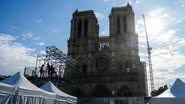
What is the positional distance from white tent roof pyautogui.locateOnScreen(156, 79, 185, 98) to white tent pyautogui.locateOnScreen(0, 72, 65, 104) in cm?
599

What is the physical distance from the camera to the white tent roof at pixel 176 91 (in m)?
9.61

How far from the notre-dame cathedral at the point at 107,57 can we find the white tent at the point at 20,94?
2556cm

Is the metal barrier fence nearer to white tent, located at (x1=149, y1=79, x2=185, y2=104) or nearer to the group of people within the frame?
the group of people

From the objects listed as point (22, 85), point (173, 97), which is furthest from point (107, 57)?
point (22, 85)

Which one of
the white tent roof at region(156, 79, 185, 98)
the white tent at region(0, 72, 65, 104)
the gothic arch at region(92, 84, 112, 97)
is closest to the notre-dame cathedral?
the gothic arch at region(92, 84, 112, 97)

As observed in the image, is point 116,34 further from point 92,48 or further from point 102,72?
point 102,72

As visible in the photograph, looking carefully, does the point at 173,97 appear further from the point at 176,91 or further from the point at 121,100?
the point at 121,100

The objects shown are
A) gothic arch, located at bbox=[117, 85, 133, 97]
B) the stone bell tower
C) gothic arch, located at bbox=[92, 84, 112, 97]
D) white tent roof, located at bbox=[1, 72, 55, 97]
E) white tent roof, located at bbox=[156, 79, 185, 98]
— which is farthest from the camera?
the stone bell tower

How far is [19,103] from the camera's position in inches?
319

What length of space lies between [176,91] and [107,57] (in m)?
30.7

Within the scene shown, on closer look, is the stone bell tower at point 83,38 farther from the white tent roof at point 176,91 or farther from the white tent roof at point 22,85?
the white tent roof at point 22,85

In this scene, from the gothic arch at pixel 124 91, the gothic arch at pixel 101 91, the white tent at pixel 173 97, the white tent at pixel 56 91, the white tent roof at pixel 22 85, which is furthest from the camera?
the gothic arch at pixel 101 91

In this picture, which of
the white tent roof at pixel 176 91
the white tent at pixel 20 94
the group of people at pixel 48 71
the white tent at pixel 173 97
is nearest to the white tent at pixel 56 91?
the white tent at pixel 20 94

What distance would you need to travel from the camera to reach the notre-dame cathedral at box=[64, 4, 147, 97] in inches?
1437
